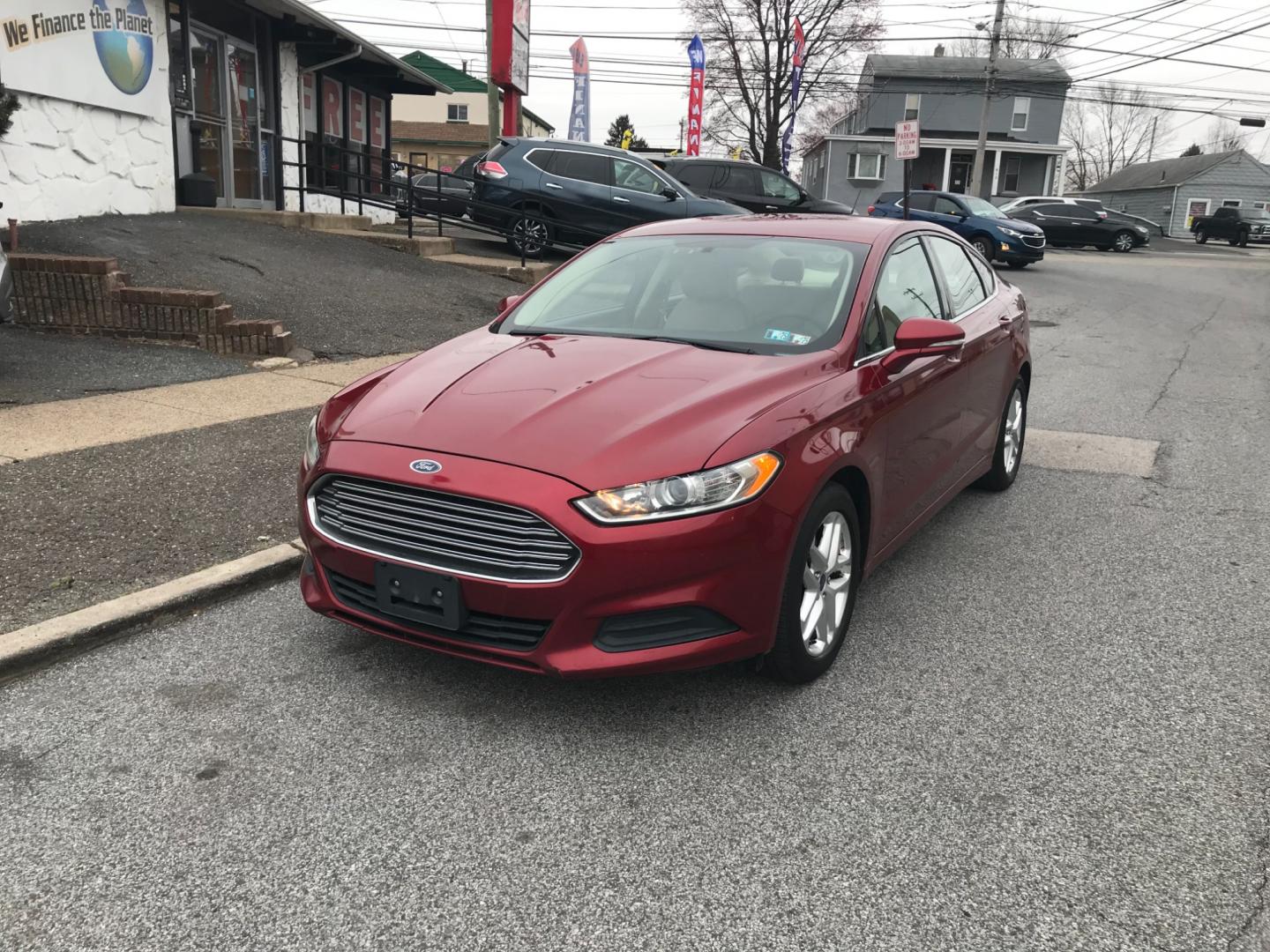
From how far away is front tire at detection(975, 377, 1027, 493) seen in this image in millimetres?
5869

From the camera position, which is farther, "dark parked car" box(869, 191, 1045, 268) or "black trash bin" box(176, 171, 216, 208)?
"dark parked car" box(869, 191, 1045, 268)

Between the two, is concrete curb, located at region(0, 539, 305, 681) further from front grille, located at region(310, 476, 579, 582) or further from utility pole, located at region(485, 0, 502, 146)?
utility pole, located at region(485, 0, 502, 146)

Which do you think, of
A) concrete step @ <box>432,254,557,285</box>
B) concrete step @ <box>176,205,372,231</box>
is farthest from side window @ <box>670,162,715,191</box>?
concrete step @ <box>176,205,372,231</box>

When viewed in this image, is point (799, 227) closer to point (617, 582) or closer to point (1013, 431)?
point (1013, 431)

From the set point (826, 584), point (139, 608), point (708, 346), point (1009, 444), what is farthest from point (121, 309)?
point (826, 584)

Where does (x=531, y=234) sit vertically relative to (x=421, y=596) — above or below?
above

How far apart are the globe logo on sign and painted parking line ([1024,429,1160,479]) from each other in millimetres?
11375

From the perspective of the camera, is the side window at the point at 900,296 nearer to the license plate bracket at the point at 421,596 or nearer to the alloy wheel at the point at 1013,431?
the alloy wheel at the point at 1013,431

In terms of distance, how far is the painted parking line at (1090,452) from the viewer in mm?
6696

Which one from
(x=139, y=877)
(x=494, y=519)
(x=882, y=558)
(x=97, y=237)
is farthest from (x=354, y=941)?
(x=97, y=237)

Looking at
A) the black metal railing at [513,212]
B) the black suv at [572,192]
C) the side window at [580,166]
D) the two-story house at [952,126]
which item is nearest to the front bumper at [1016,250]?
the black suv at [572,192]

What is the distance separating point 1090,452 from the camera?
7.11m

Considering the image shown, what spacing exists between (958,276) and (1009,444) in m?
1.21

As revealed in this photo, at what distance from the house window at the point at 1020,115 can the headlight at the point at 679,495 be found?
5252 centimetres
